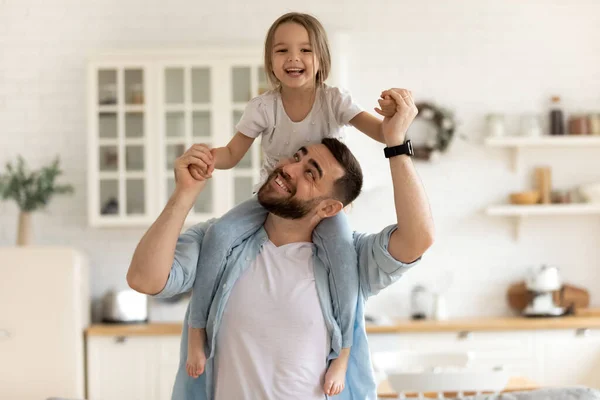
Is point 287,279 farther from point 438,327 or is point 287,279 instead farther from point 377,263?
point 438,327

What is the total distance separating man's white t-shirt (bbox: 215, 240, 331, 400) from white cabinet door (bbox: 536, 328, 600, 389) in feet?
12.3

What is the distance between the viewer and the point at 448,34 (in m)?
6.51

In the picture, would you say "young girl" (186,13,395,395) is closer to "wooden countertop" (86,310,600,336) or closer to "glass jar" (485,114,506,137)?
"wooden countertop" (86,310,600,336)

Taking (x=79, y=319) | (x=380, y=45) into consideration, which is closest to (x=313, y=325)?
(x=79, y=319)

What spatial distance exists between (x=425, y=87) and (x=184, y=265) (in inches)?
168

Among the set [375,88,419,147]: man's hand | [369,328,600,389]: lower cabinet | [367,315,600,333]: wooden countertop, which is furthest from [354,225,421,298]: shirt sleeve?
[369,328,600,389]: lower cabinet

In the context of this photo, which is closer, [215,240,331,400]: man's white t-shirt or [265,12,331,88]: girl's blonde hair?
[215,240,331,400]: man's white t-shirt

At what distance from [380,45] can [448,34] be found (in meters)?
0.47

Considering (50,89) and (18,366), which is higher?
(50,89)

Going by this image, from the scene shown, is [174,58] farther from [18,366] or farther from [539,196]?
[539,196]

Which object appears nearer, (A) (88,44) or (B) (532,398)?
(B) (532,398)

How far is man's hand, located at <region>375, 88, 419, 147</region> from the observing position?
7.80 ft

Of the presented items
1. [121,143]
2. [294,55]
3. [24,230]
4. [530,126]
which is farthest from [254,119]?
[530,126]

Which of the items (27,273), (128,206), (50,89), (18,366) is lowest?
(18,366)
